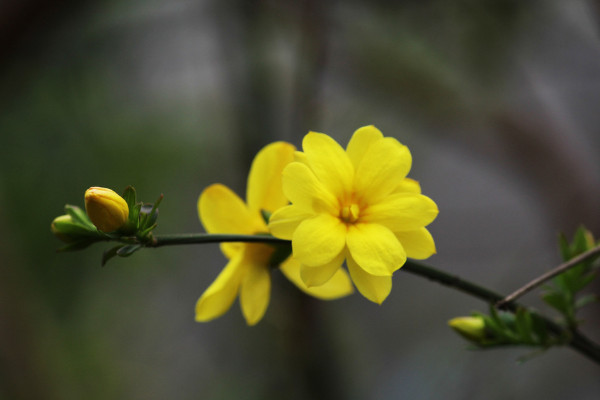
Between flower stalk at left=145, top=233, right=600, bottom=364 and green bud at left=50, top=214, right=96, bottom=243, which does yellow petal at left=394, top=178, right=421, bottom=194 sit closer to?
flower stalk at left=145, top=233, right=600, bottom=364

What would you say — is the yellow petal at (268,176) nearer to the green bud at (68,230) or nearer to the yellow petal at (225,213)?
the yellow petal at (225,213)

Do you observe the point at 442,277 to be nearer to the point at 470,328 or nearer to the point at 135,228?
the point at 470,328

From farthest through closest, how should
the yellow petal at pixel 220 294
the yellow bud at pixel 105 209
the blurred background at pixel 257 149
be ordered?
the blurred background at pixel 257 149 → the yellow petal at pixel 220 294 → the yellow bud at pixel 105 209

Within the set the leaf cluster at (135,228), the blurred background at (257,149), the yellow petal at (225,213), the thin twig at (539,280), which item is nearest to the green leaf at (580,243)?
the thin twig at (539,280)

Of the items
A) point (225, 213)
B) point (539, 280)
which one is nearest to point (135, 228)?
point (225, 213)

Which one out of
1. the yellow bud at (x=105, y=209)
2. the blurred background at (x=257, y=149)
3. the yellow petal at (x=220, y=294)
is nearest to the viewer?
the yellow bud at (x=105, y=209)

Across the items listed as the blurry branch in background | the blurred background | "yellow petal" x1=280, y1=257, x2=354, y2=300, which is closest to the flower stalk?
the blurry branch in background
